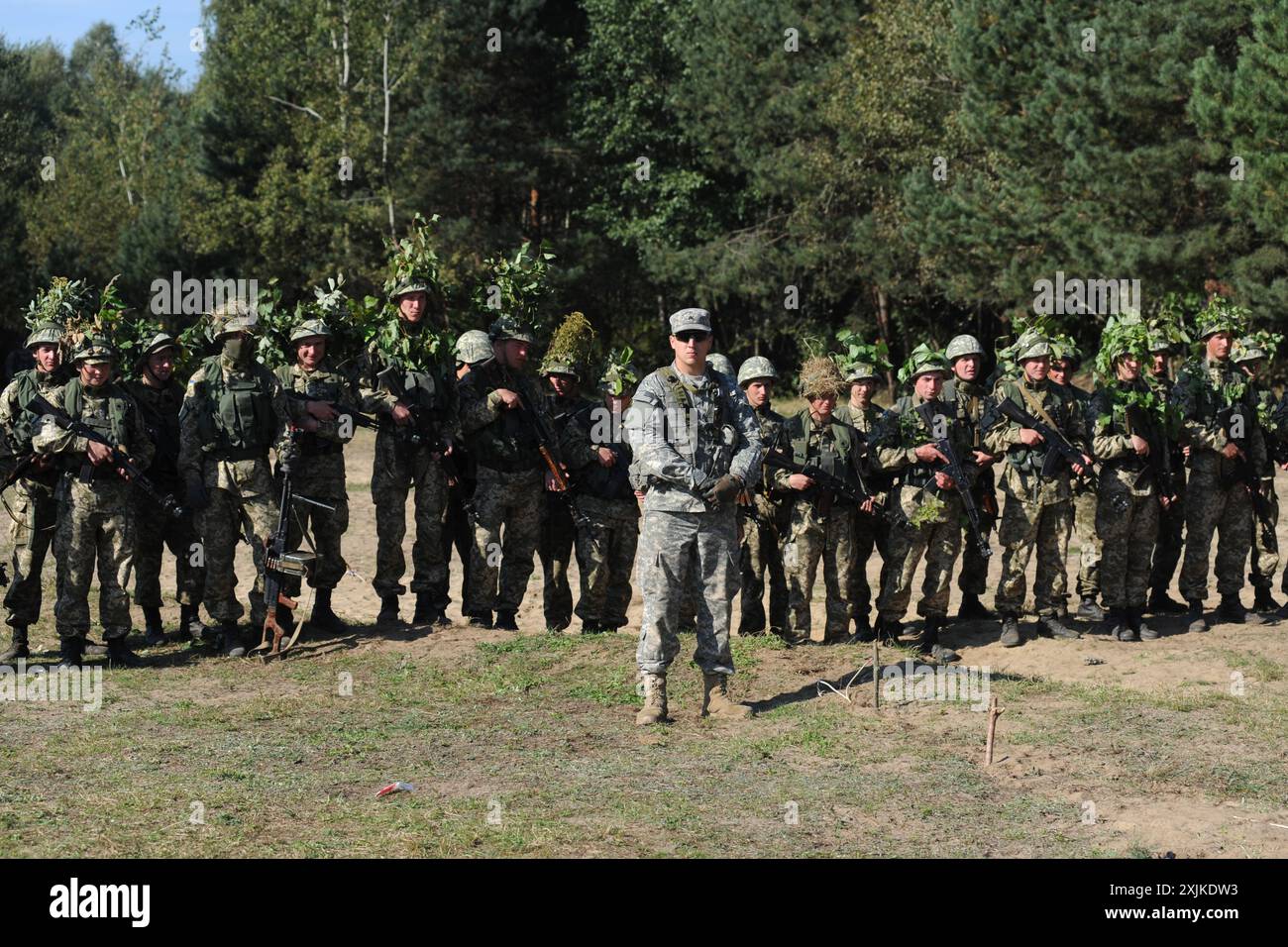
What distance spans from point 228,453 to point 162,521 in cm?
140

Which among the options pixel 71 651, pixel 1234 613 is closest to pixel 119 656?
pixel 71 651

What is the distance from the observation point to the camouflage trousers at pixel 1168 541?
12.3 metres

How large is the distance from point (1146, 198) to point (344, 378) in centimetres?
1665

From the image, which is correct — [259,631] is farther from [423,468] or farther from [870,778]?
[870,778]

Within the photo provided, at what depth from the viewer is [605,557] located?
11.6 metres

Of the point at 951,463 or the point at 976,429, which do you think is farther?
the point at 976,429

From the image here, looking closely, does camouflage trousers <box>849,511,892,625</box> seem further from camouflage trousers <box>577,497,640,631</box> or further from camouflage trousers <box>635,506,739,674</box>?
camouflage trousers <box>635,506,739,674</box>

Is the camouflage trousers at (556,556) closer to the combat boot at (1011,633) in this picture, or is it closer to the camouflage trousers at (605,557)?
the camouflage trousers at (605,557)

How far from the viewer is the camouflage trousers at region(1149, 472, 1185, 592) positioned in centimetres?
1226

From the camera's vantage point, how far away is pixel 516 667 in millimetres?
10422

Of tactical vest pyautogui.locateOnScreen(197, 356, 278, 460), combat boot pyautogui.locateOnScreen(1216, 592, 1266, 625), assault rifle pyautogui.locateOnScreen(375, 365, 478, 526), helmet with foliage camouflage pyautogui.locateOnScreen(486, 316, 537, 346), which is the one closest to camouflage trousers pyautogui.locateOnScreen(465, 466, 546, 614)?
assault rifle pyautogui.locateOnScreen(375, 365, 478, 526)

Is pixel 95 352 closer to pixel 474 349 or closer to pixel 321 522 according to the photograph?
pixel 321 522

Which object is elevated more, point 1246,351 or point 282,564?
point 1246,351
